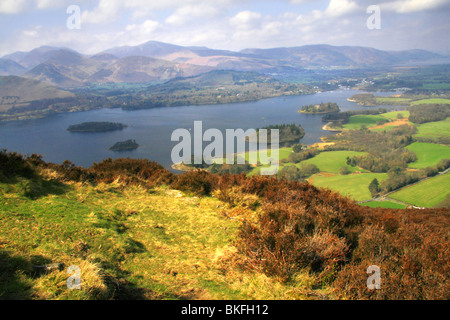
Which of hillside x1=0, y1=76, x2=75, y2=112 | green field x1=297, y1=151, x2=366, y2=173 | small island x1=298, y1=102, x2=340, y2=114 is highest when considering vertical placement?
A: hillside x1=0, y1=76, x2=75, y2=112

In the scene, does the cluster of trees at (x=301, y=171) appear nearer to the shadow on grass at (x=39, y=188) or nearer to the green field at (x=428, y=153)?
the green field at (x=428, y=153)

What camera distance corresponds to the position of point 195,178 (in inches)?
329

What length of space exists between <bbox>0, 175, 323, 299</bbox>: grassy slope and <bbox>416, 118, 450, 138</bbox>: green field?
8064 centimetres

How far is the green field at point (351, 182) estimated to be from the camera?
36.7 meters

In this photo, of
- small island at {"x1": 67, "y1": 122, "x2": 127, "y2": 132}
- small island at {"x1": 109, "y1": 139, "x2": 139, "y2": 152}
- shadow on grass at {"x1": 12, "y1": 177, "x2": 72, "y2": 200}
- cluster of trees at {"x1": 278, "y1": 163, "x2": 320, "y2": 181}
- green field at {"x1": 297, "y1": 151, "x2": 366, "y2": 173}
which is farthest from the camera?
small island at {"x1": 67, "y1": 122, "x2": 127, "y2": 132}

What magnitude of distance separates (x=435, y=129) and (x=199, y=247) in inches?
3594

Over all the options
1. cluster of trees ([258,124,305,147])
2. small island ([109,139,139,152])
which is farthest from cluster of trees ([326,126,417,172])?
small island ([109,139,139,152])

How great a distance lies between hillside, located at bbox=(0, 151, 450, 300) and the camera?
326 centimetres

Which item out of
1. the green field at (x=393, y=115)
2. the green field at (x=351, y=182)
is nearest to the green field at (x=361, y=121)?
the green field at (x=393, y=115)

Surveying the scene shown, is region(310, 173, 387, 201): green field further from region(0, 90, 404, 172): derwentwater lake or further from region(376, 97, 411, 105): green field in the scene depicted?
region(376, 97, 411, 105): green field

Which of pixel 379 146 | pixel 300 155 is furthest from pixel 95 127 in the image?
pixel 379 146

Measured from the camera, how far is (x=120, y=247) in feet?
14.4

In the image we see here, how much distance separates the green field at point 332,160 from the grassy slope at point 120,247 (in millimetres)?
45048
